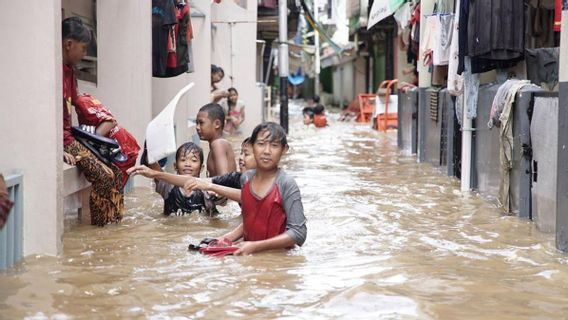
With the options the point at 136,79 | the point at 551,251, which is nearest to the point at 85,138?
the point at 136,79

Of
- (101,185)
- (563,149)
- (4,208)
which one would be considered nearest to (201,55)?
(101,185)

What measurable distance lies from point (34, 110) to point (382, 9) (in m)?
11.2

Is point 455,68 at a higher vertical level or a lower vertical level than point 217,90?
higher

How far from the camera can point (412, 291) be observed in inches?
199

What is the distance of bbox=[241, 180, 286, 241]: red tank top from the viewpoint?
622 cm

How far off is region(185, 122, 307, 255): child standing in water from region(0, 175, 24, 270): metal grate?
1.12m

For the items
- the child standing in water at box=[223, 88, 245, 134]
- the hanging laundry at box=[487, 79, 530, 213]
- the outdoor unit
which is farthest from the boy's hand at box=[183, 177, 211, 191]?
the child standing in water at box=[223, 88, 245, 134]

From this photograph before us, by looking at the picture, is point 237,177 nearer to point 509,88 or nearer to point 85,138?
point 85,138

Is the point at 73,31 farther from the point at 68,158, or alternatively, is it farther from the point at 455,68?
the point at 455,68

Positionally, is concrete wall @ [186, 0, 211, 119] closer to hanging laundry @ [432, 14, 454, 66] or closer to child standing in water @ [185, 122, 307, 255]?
hanging laundry @ [432, 14, 454, 66]

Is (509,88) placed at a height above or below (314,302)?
above

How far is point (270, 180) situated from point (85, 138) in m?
1.76

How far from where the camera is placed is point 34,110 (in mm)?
5926

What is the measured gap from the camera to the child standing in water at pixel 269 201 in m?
6.14
